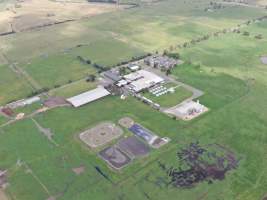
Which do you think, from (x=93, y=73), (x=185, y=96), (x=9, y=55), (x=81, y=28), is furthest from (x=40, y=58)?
(x=185, y=96)

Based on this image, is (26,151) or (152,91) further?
(152,91)

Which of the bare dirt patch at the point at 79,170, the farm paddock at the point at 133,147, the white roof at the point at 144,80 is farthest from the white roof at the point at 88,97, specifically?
the bare dirt patch at the point at 79,170

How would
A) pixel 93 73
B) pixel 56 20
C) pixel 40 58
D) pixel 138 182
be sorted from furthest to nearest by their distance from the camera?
pixel 56 20, pixel 40 58, pixel 93 73, pixel 138 182

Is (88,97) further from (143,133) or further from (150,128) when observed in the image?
(143,133)

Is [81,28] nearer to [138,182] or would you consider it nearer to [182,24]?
[182,24]

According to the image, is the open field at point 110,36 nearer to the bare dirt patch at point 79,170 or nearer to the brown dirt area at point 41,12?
the brown dirt area at point 41,12

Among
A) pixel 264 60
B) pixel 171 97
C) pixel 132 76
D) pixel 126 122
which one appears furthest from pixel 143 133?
pixel 264 60

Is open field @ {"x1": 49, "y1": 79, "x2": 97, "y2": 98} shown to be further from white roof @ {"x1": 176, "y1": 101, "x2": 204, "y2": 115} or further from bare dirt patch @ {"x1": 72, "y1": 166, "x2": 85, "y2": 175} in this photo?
bare dirt patch @ {"x1": 72, "y1": 166, "x2": 85, "y2": 175}
